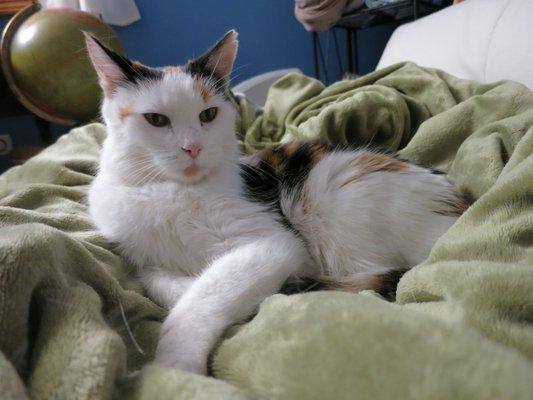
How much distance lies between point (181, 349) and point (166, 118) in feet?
1.49

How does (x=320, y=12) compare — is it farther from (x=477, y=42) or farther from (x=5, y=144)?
(x=5, y=144)

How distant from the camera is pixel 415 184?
0.83 m

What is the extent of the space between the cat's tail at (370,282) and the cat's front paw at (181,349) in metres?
0.28

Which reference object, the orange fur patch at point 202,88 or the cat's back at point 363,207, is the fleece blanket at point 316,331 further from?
the orange fur patch at point 202,88

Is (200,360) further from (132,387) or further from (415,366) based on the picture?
(415,366)

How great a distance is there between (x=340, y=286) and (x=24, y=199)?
74 cm

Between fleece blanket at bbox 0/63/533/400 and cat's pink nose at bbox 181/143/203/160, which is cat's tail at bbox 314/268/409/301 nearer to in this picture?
fleece blanket at bbox 0/63/533/400

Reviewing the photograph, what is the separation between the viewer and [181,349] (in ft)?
1.60

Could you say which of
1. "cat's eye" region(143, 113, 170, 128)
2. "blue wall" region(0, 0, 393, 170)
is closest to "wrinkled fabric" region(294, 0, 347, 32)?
"blue wall" region(0, 0, 393, 170)

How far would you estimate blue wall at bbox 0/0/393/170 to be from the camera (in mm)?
2971

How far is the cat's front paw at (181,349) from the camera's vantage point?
1.53 ft

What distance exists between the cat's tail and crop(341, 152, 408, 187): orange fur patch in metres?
0.21

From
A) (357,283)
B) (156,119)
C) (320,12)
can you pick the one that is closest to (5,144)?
(320,12)

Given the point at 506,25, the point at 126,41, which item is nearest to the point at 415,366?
the point at 506,25
